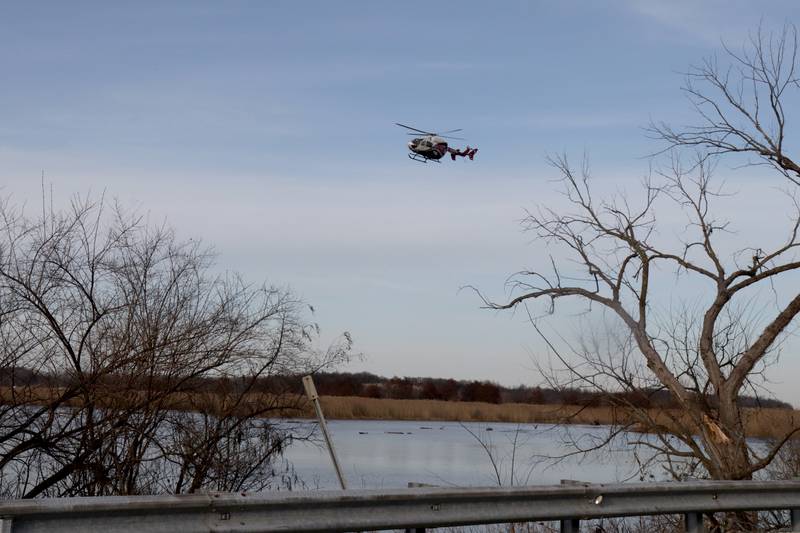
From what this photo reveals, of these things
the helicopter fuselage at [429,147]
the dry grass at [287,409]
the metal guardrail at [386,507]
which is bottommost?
the metal guardrail at [386,507]

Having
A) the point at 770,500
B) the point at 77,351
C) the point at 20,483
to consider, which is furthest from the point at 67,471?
the point at 770,500

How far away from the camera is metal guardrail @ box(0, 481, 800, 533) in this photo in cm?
488

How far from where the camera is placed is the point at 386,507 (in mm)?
5941

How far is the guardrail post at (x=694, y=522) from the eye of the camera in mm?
7453

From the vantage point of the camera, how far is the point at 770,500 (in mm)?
7781

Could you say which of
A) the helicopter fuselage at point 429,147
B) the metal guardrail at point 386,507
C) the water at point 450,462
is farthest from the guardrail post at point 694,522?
the helicopter fuselage at point 429,147

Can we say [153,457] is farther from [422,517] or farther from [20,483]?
[422,517]

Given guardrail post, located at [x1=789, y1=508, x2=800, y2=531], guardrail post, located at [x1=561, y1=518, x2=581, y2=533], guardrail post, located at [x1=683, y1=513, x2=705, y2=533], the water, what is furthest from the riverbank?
guardrail post, located at [x1=561, y1=518, x2=581, y2=533]

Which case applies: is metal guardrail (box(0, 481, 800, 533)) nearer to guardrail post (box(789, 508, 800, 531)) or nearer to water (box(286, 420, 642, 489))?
guardrail post (box(789, 508, 800, 531))

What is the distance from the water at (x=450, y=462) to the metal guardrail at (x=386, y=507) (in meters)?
4.95

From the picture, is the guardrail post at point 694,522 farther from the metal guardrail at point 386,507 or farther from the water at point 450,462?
the water at point 450,462

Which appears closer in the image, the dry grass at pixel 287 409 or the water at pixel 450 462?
the dry grass at pixel 287 409

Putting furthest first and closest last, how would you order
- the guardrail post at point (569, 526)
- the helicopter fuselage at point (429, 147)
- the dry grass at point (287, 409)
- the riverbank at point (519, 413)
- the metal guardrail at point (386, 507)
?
the helicopter fuselage at point (429, 147) < the riverbank at point (519, 413) < the dry grass at point (287, 409) < the guardrail post at point (569, 526) < the metal guardrail at point (386, 507)

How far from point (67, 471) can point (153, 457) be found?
115cm
